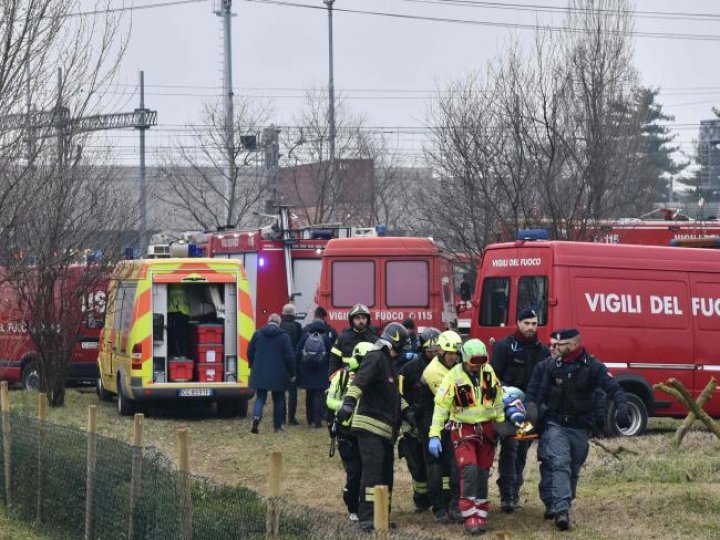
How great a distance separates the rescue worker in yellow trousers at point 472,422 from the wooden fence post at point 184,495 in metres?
3.07

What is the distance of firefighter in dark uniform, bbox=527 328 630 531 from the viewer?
12.6 m

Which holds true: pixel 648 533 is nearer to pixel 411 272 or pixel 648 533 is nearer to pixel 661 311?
pixel 661 311

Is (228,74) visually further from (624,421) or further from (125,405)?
(624,421)

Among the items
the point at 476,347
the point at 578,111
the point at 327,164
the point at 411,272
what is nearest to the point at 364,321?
the point at 476,347

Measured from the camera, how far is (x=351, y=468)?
13.2 metres

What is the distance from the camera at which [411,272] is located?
83.4ft

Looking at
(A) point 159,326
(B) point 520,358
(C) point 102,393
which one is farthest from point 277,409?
(B) point 520,358

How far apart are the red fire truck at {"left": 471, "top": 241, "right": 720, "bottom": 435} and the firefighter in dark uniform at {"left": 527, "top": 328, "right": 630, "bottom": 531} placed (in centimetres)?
618

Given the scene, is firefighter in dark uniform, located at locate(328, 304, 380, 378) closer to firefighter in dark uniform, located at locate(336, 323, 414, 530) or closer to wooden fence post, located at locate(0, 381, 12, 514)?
firefighter in dark uniform, located at locate(336, 323, 414, 530)

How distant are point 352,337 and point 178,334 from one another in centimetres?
749

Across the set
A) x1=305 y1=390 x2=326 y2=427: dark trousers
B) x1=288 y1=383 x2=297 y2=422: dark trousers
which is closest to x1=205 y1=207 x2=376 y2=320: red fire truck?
x1=288 y1=383 x2=297 y2=422: dark trousers

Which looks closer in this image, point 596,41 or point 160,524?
point 160,524

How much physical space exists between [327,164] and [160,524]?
134 feet

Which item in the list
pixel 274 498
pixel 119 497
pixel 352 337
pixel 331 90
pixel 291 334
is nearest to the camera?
pixel 274 498
